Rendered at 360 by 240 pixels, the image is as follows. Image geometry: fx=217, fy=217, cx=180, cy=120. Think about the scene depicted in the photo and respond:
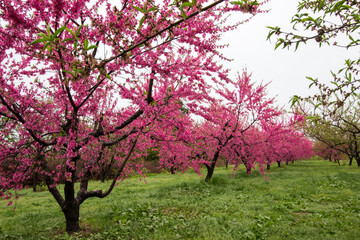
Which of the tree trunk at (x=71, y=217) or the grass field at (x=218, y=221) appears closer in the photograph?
the grass field at (x=218, y=221)

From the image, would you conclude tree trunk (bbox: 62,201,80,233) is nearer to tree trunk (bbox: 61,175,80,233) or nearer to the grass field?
tree trunk (bbox: 61,175,80,233)

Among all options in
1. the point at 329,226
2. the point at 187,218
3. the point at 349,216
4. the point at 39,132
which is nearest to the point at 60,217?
the point at 39,132

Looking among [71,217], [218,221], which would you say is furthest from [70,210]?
[218,221]

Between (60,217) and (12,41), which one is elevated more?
(12,41)

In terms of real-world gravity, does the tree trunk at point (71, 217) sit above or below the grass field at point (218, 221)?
above

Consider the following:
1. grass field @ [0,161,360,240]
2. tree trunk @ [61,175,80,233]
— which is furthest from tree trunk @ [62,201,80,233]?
grass field @ [0,161,360,240]

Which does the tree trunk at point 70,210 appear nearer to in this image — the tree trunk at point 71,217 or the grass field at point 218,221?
the tree trunk at point 71,217

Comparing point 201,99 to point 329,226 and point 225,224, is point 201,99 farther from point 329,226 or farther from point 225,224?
point 329,226

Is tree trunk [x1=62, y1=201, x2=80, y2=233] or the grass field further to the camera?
tree trunk [x1=62, y1=201, x2=80, y2=233]

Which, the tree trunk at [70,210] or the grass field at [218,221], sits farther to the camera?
the tree trunk at [70,210]

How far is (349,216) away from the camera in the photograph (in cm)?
698

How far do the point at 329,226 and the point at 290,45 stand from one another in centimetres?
635

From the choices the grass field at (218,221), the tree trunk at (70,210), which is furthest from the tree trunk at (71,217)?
the grass field at (218,221)

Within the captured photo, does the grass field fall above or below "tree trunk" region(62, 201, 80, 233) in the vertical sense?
below
